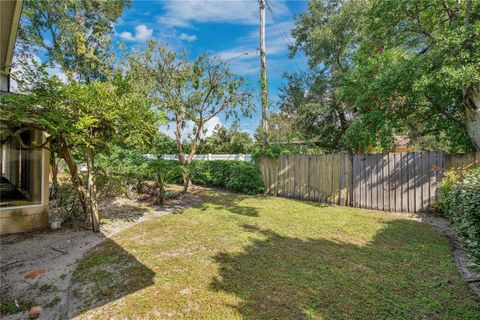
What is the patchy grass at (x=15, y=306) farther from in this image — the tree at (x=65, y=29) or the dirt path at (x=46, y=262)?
the tree at (x=65, y=29)

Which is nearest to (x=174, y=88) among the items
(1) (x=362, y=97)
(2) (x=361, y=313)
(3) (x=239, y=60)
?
(3) (x=239, y=60)

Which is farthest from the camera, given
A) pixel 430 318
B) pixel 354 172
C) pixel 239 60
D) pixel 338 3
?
pixel 338 3

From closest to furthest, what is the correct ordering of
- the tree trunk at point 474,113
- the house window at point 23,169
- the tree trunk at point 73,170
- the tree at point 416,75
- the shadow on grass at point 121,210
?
the tree trunk at point 73,170, the house window at point 23,169, the tree at point 416,75, the tree trunk at point 474,113, the shadow on grass at point 121,210

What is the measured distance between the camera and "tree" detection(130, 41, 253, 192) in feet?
25.3

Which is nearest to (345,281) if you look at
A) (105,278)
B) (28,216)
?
(105,278)

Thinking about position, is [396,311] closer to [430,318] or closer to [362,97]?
[430,318]

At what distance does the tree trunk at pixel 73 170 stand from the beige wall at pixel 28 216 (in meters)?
0.81

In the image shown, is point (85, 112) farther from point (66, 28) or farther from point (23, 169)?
point (66, 28)

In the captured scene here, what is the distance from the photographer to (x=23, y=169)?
17.0 feet

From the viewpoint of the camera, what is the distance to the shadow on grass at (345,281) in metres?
2.40

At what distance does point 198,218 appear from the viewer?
5.80m

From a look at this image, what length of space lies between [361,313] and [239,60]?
812cm

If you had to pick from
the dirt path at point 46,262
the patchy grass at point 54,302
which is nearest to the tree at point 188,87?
the dirt path at point 46,262

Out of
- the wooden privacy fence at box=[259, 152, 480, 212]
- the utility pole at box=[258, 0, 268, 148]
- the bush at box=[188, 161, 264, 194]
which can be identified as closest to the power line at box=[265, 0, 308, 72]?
the utility pole at box=[258, 0, 268, 148]
